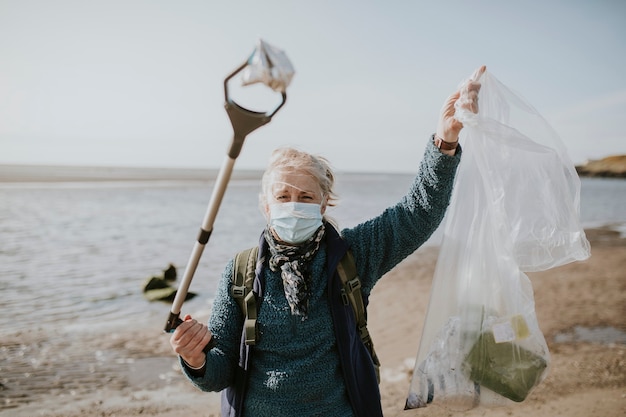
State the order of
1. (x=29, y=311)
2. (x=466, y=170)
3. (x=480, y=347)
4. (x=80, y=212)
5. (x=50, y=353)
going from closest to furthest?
(x=480, y=347)
(x=466, y=170)
(x=50, y=353)
(x=29, y=311)
(x=80, y=212)

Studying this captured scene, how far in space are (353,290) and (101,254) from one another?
11693mm

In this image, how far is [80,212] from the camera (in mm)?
20344

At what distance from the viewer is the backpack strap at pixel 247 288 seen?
1932 mm

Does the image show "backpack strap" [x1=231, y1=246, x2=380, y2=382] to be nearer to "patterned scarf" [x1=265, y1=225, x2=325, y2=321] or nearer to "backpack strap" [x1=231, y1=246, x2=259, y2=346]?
"backpack strap" [x1=231, y1=246, x2=259, y2=346]

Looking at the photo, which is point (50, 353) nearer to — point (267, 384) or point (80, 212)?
point (267, 384)

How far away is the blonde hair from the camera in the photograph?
2066 mm

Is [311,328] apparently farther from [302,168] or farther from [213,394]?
[213,394]

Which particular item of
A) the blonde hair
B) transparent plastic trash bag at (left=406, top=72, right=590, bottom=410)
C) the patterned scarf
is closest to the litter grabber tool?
the patterned scarf

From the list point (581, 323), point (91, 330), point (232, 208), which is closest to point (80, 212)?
point (232, 208)

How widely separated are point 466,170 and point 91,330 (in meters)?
6.48

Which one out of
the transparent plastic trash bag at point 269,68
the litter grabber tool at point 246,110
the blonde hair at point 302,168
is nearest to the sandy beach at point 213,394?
the blonde hair at point 302,168

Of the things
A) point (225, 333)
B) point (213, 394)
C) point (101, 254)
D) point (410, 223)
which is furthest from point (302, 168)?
point (101, 254)

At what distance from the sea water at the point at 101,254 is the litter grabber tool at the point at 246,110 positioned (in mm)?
960

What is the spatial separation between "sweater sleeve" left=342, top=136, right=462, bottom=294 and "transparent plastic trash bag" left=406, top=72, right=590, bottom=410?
1.15 feet
